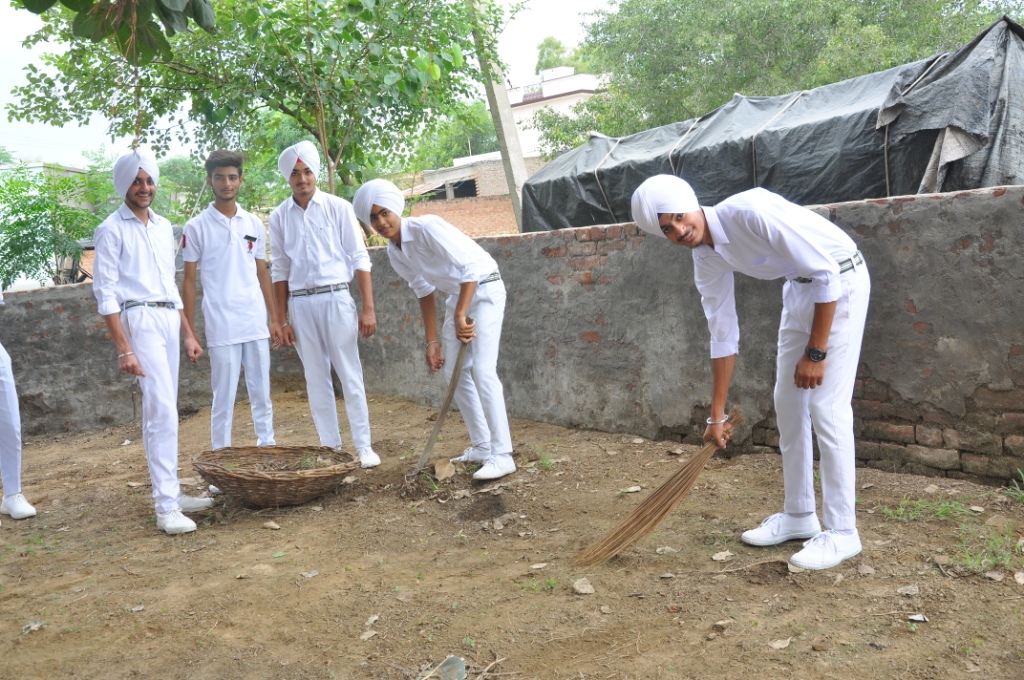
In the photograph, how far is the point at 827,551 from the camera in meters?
3.30

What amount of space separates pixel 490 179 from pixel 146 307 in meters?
23.9

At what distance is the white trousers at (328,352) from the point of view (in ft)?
16.8

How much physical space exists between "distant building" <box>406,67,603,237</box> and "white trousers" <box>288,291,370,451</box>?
7.36 metres

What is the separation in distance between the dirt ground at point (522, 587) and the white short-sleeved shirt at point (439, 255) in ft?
3.67

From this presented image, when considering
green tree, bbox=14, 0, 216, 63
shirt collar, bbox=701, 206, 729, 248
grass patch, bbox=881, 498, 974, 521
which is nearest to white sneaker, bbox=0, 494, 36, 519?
green tree, bbox=14, 0, 216, 63

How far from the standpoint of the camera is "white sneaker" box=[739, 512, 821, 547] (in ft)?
11.6

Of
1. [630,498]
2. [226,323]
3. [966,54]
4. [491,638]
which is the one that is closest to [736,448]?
[630,498]

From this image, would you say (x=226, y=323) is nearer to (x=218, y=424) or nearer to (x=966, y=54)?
(x=218, y=424)

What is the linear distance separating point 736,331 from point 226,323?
2.90m

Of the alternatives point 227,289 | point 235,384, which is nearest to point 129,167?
point 227,289

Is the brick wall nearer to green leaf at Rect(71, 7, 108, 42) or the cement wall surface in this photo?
the cement wall surface

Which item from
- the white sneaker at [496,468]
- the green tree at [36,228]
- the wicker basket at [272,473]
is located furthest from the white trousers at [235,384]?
the green tree at [36,228]

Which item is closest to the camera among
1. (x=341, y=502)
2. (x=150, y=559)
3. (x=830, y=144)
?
(x=150, y=559)

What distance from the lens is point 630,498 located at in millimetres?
4418
